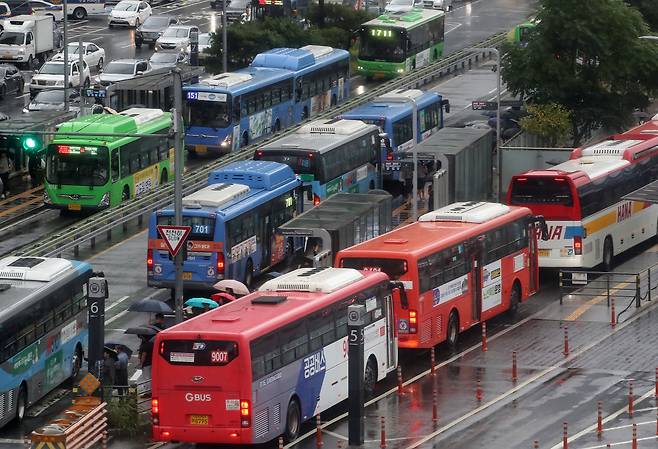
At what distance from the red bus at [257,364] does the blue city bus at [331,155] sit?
20.1 meters

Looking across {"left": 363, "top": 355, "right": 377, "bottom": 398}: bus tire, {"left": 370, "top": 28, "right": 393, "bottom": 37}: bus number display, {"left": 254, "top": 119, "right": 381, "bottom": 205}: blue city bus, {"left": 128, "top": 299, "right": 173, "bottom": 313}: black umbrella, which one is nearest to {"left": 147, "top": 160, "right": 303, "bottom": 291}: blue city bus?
{"left": 254, "top": 119, "right": 381, "bottom": 205}: blue city bus

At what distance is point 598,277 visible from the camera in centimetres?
5716

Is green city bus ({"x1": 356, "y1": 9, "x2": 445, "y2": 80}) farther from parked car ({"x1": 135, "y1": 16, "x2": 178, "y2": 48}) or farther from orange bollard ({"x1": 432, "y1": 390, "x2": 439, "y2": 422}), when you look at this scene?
orange bollard ({"x1": 432, "y1": 390, "x2": 439, "y2": 422})

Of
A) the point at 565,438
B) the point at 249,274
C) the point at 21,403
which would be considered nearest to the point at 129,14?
the point at 249,274

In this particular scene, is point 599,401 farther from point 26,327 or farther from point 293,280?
point 26,327

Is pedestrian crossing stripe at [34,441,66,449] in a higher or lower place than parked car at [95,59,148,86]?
higher

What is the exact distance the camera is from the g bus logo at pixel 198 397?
37.9m

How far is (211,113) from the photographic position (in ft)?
245

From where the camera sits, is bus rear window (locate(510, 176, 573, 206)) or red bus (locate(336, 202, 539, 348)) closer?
red bus (locate(336, 202, 539, 348))

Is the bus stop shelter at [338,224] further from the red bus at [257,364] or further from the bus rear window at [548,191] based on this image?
the red bus at [257,364]

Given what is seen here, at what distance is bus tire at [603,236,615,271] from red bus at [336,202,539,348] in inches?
189

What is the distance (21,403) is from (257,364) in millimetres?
6768

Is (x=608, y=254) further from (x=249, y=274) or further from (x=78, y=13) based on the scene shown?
(x=78, y=13)

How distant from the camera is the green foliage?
72.9m
